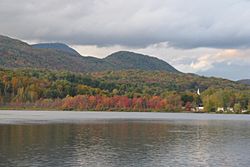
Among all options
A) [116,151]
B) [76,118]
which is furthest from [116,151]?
[76,118]

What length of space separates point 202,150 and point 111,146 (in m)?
10.3

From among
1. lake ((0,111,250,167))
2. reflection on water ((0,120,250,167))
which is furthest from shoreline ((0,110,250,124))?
reflection on water ((0,120,250,167))

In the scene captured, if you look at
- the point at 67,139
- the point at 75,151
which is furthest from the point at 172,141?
the point at 75,151

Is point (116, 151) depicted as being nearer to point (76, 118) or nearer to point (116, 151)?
point (116, 151)

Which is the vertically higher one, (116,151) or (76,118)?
(76,118)

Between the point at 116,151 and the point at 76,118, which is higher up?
the point at 76,118

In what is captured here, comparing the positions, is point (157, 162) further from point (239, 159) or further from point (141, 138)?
point (141, 138)

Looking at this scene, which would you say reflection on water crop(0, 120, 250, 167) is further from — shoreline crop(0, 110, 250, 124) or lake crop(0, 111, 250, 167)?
shoreline crop(0, 110, 250, 124)

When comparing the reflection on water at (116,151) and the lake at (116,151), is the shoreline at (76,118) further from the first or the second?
the reflection on water at (116,151)

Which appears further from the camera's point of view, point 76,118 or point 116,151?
point 76,118

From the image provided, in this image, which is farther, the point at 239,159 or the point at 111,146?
the point at 111,146

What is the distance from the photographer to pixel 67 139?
61.1 m

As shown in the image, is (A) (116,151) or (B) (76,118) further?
A: (B) (76,118)

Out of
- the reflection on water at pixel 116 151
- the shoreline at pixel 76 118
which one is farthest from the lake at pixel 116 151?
the shoreline at pixel 76 118
